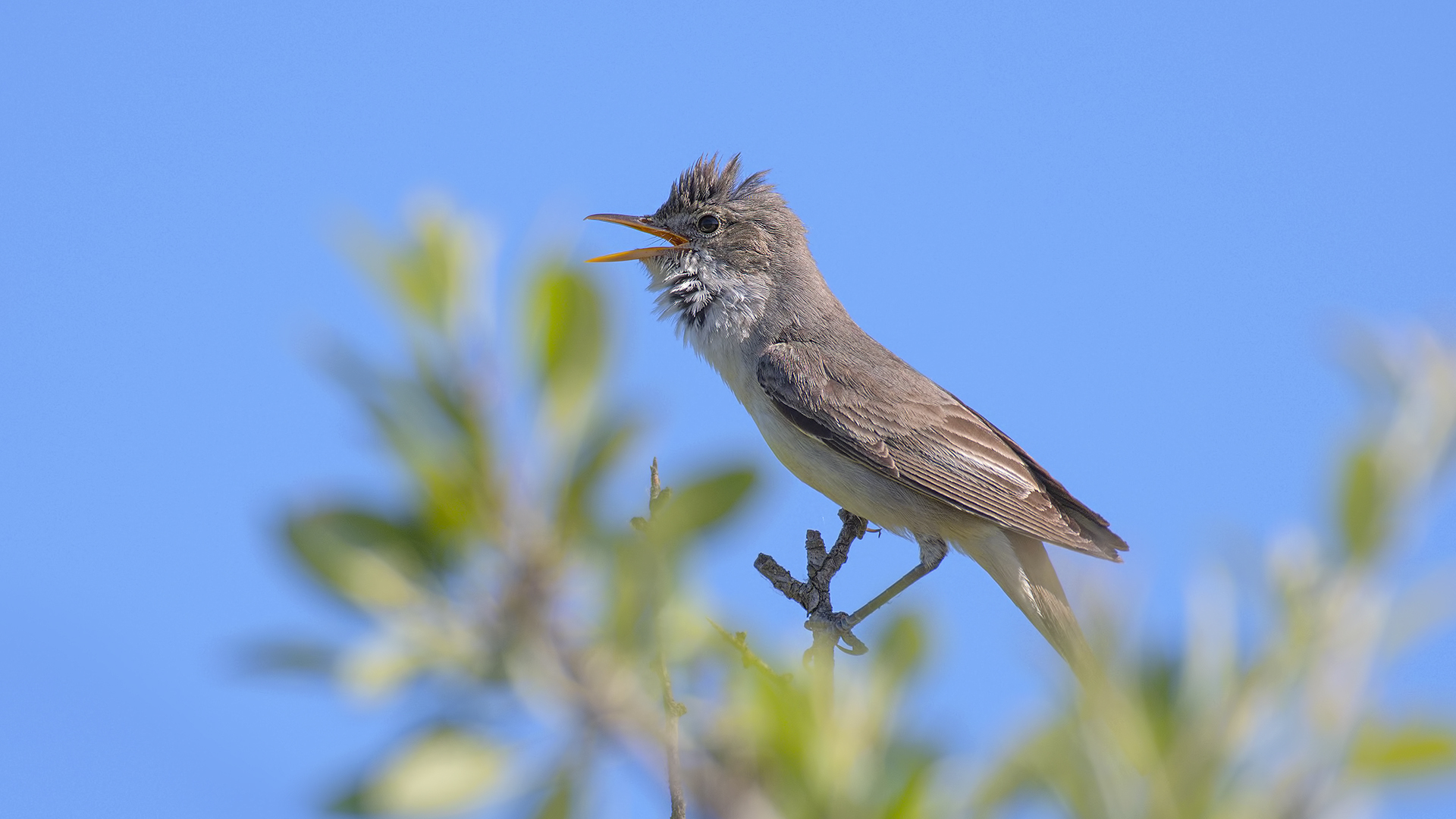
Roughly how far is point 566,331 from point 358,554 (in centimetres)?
26

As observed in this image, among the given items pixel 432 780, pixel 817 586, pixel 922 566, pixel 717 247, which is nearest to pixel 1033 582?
pixel 922 566

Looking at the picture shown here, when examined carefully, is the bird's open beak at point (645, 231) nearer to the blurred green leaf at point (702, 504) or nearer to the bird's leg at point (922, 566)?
the bird's leg at point (922, 566)

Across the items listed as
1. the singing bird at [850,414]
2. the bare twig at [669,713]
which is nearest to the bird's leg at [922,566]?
the singing bird at [850,414]

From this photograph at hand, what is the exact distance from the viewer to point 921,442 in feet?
21.8

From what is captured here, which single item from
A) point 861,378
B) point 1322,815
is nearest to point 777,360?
point 861,378

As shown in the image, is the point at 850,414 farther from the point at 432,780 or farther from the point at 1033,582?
the point at 432,780

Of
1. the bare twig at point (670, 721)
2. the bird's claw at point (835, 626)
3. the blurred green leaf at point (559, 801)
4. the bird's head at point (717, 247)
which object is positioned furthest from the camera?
the bird's head at point (717, 247)

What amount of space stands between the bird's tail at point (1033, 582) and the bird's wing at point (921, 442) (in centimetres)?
20

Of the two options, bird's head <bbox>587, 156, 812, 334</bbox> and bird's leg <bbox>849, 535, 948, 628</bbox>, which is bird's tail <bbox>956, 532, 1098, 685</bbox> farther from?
Result: bird's head <bbox>587, 156, 812, 334</bbox>

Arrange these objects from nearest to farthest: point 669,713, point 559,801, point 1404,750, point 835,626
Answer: point 1404,750, point 559,801, point 669,713, point 835,626

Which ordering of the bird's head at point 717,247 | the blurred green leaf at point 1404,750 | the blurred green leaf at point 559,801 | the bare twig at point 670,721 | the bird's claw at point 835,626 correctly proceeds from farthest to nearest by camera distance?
1. the bird's head at point 717,247
2. the bird's claw at point 835,626
3. the bare twig at point 670,721
4. the blurred green leaf at point 559,801
5. the blurred green leaf at point 1404,750

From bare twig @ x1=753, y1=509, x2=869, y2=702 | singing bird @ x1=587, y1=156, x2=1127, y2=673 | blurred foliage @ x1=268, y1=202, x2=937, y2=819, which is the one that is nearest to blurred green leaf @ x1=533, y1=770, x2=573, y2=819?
blurred foliage @ x1=268, y1=202, x2=937, y2=819

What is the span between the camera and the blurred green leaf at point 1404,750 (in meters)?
0.98

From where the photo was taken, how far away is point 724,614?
1440mm
